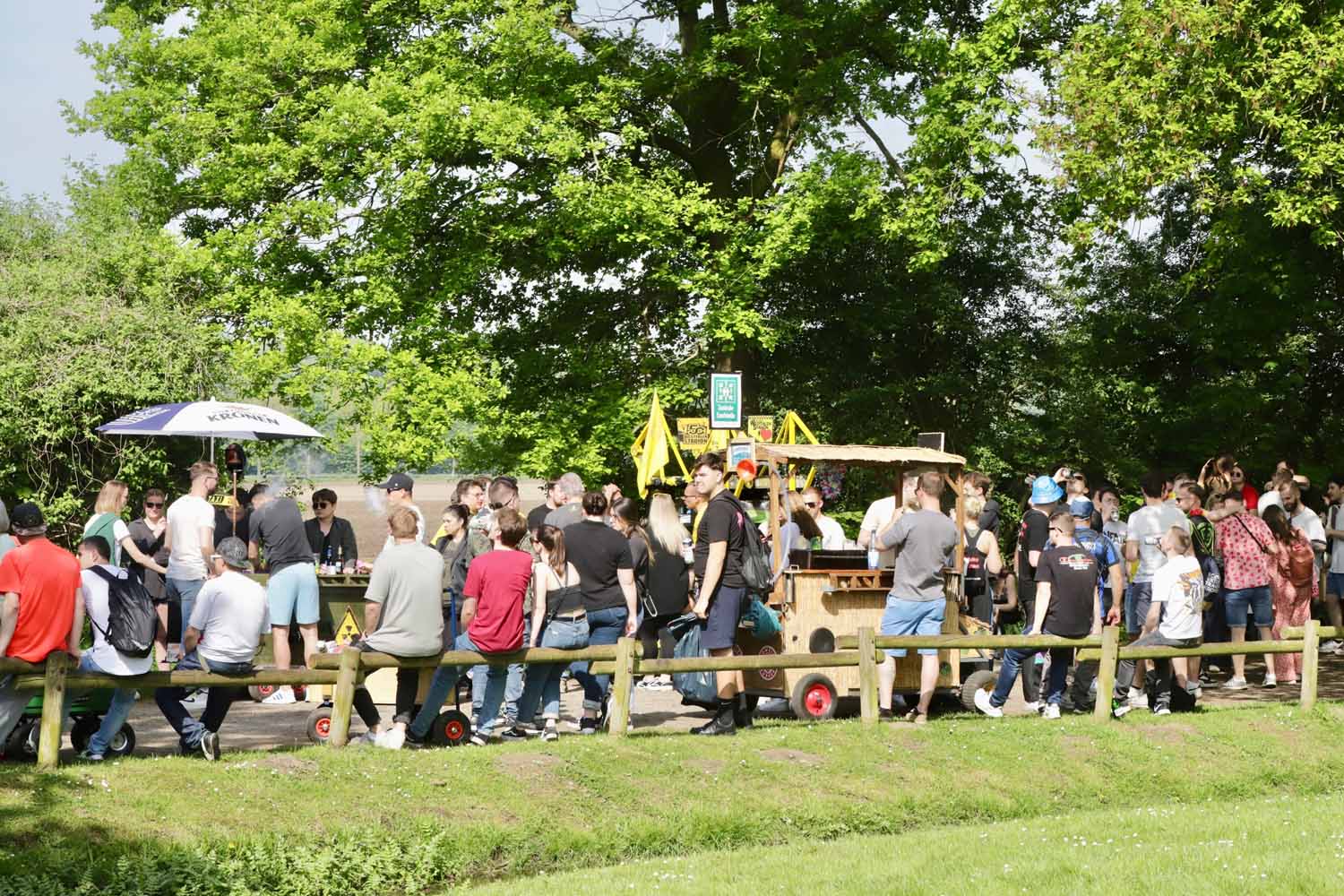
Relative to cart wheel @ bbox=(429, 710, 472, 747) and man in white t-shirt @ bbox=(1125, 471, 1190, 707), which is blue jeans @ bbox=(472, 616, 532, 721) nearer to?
cart wheel @ bbox=(429, 710, 472, 747)

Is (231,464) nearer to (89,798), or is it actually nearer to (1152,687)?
(89,798)

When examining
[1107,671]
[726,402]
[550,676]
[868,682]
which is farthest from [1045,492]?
[550,676]

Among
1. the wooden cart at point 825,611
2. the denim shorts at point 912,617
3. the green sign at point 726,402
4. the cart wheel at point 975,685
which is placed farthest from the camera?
the green sign at point 726,402

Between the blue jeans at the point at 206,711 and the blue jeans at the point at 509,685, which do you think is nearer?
the blue jeans at the point at 206,711

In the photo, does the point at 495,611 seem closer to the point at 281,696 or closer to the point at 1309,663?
the point at 281,696

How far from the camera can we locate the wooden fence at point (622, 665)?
10.1 m

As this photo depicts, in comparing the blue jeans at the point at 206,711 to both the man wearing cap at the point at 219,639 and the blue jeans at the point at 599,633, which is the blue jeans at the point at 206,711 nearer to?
the man wearing cap at the point at 219,639

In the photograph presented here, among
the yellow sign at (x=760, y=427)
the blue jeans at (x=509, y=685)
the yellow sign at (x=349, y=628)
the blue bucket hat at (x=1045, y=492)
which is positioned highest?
the yellow sign at (x=760, y=427)

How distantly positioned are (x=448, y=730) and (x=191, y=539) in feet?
11.0

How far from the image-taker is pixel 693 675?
43.6ft

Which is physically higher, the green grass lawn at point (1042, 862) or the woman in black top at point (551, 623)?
the woman in black top at point (551, 623)

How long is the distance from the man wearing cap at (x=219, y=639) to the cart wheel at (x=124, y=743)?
421 mm

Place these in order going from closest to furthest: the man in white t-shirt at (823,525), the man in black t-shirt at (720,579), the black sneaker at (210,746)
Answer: the black sneaker at (210,746)
the man in black t-shirt at (720,579)
the man in white t-shirt at (823,525)

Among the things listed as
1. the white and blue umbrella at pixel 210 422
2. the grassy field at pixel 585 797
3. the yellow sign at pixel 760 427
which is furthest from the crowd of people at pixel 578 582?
the yellow sign at pixel 760 427
